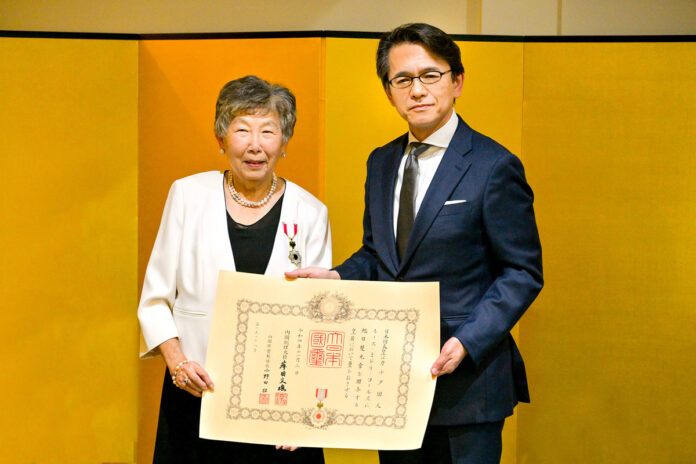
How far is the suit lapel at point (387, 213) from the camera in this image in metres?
1.90

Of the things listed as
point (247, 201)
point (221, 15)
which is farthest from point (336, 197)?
point (221, 15)

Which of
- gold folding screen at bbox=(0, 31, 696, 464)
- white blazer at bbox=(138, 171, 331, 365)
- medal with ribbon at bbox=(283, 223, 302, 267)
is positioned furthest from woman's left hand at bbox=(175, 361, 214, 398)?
gold folding screen at bbox=(0, 31, 696, 464)

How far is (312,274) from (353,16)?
2.26m

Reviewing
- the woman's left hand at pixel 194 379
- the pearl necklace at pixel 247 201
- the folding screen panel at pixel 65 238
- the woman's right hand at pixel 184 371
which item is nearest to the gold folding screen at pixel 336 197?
the folding screen panel at pixel 65 238

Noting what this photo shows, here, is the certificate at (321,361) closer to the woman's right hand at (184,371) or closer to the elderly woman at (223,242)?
the woman's right hand at (184,371)

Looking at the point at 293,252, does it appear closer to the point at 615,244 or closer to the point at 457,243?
the point at 457,243

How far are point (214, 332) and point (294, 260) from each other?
1.20ft

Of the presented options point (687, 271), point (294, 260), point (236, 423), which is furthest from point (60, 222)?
point (687, 271)

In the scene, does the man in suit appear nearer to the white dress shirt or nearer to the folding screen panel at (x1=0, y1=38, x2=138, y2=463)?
the white dress shirt

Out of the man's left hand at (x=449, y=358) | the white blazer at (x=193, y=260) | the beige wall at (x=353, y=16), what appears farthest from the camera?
the beige wall at (x=353, y=16)

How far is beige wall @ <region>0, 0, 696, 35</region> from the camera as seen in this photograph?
12.1 ft

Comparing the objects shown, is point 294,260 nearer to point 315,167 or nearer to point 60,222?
point 315,167

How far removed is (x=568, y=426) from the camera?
3.10 m

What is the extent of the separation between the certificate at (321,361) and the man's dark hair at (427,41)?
0.62m
